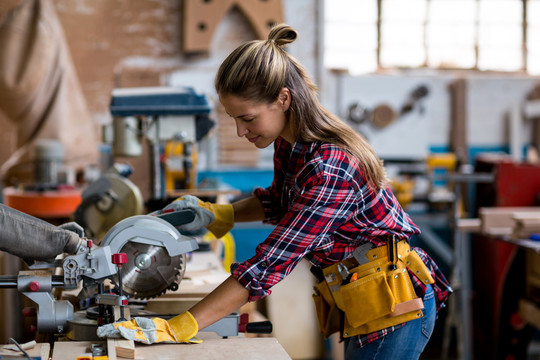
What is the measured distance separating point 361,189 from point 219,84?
0.37m

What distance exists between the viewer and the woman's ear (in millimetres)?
1258

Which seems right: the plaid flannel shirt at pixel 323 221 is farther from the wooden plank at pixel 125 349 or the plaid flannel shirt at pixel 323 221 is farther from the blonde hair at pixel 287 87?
the wooden plank at pixel 125 349

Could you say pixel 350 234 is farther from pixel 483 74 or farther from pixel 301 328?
pixel 483 74

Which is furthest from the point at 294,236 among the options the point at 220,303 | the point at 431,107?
the point at 431,107

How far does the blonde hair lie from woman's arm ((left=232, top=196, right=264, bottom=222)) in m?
0.33

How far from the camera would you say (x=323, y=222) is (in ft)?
3.87

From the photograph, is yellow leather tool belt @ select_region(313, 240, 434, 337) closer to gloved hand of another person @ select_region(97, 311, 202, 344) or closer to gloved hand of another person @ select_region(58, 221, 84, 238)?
gloved hand of another person @ select_region(97, 311, 202, 344)

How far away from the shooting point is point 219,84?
126 cm

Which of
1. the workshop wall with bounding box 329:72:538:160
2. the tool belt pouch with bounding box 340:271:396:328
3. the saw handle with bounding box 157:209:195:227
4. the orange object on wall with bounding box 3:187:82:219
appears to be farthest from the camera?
the workshop wall with bounding box 329:72:538:160

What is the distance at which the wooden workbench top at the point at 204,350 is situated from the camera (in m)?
1.13

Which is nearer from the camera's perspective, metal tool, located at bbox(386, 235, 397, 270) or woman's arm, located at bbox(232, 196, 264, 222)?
metal tool, located at bbox(386, 235, 397, 270)

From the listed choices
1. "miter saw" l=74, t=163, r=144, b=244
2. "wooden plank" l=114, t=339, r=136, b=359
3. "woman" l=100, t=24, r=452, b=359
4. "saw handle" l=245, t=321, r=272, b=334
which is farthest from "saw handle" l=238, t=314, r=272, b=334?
"miter saw" l=74, t=163, r=144, b=244

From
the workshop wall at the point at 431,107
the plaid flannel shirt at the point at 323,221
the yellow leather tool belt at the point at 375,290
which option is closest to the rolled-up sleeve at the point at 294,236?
the plaid flannel shirt at the point at 323,221

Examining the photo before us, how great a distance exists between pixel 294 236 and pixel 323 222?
64 mm
